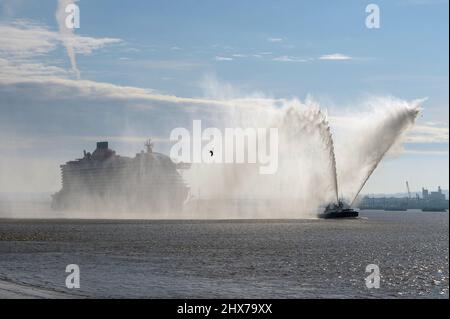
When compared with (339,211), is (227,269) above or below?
below

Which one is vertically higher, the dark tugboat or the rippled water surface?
the dark tugboat

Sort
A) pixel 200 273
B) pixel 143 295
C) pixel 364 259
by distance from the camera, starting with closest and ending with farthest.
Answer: pixel 143 295 → pixel 200 273 → pixel 364 259

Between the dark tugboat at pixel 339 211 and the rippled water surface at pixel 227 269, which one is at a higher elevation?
the dark tugboat at pixel 339 211

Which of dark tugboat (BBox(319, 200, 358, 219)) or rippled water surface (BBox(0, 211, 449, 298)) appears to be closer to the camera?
rippled water surface (BBox(0, 211, 449, 298))

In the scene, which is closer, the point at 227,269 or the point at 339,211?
the point at 227,269

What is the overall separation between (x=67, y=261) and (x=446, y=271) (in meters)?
34.3

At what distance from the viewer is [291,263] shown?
196 feet

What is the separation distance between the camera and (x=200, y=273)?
165 feet

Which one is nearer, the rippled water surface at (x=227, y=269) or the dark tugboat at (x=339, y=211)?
the rippled water surface at (x=227, y=269)

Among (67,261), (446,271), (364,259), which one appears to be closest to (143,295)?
(67,261)
